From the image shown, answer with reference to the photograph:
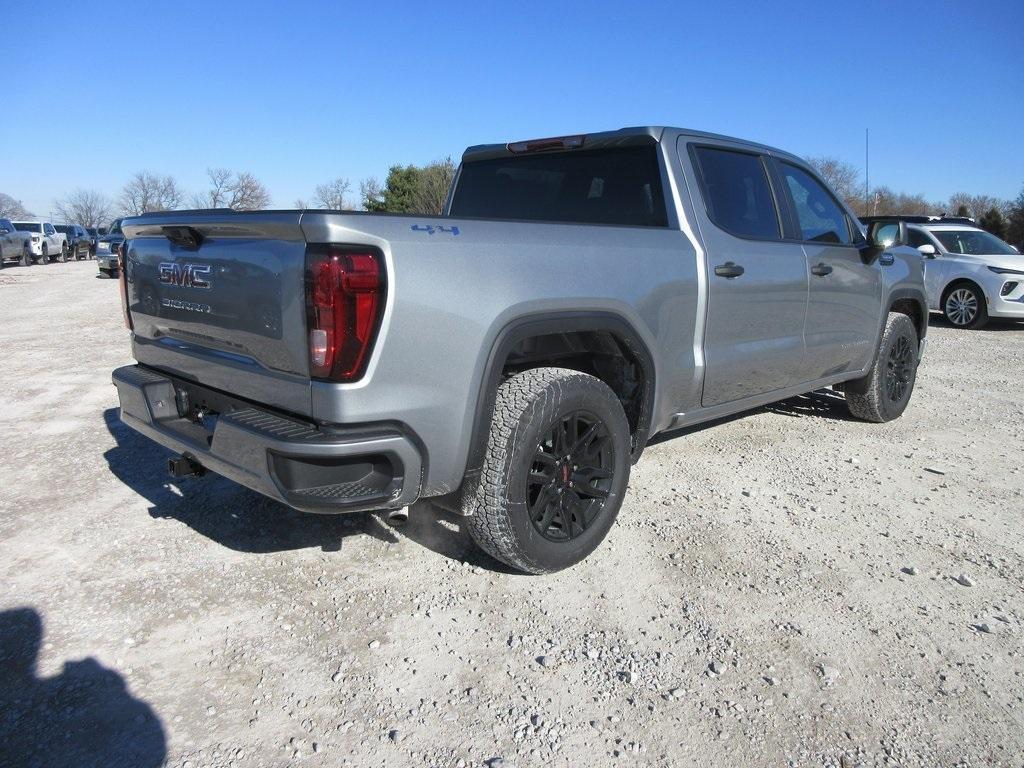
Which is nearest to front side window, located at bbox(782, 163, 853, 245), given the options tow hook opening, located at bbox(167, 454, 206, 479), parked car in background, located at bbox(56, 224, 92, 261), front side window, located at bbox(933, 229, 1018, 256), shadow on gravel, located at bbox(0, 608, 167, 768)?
tow hook opening, located at bbox(167, 454, 206, 479)

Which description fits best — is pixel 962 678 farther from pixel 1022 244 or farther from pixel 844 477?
pixel 1022 244

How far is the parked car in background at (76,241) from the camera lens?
32.1 meters

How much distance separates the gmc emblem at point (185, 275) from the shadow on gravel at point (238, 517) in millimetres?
1213

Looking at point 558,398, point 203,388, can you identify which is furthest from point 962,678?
point 203,388

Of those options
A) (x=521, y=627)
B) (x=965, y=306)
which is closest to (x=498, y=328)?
(x=521, y=627)

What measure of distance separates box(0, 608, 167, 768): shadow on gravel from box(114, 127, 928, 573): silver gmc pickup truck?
75 centimetres

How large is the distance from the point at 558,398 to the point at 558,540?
1.99 feet

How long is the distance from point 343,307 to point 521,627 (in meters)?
1.35

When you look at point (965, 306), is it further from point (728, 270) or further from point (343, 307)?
point (343, 307)

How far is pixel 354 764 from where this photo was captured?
2045 mm

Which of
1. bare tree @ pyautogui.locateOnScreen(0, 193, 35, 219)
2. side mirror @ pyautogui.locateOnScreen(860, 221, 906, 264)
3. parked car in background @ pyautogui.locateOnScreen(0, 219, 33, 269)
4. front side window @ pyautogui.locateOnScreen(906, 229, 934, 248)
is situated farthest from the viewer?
bare tree @ pyautogui.locateOnScreen(0, 193, 35, 219)

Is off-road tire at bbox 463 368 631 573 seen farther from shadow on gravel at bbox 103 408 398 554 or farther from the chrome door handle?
the chrome door handle

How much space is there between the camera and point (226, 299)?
2.61m

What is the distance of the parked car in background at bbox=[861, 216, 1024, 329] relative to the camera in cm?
1138
